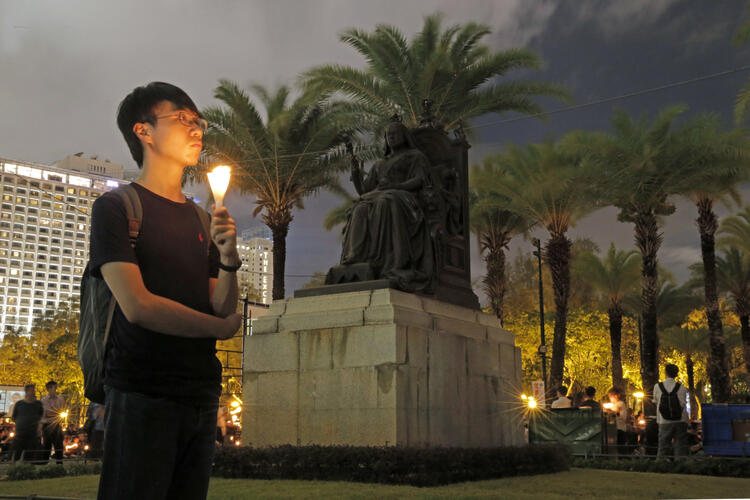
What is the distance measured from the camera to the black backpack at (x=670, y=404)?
484 inches

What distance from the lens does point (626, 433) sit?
54.7 feet

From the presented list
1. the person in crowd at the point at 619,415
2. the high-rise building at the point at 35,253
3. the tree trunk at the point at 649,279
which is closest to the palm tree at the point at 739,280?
the tree trunk at the point at 649,279

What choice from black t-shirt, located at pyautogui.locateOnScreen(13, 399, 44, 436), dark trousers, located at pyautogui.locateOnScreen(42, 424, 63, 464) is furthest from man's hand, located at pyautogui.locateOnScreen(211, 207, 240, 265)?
dark trousers, located at pyautogui.locateOnScreen(42, 424, 63, 464)

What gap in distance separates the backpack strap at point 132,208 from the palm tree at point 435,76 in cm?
2107

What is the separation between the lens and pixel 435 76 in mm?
23062

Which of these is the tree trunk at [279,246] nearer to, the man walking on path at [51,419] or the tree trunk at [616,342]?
the man walking on path at [51,419]

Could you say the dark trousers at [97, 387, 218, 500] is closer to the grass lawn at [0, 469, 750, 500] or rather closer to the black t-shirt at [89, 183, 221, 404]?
the black t-shirt at [89, 183, 221, 404]

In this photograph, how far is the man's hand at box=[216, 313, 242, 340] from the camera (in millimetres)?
2363

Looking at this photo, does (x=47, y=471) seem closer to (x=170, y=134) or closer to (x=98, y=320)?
(x=98, y=320)

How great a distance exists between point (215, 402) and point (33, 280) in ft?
412

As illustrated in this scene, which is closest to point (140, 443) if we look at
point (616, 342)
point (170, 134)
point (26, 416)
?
point (170, 134)

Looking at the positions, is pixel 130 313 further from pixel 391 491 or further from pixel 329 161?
pixel 329 161

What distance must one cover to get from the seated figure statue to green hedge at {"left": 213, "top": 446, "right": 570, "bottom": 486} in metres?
2.36

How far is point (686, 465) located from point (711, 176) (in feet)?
61.6
